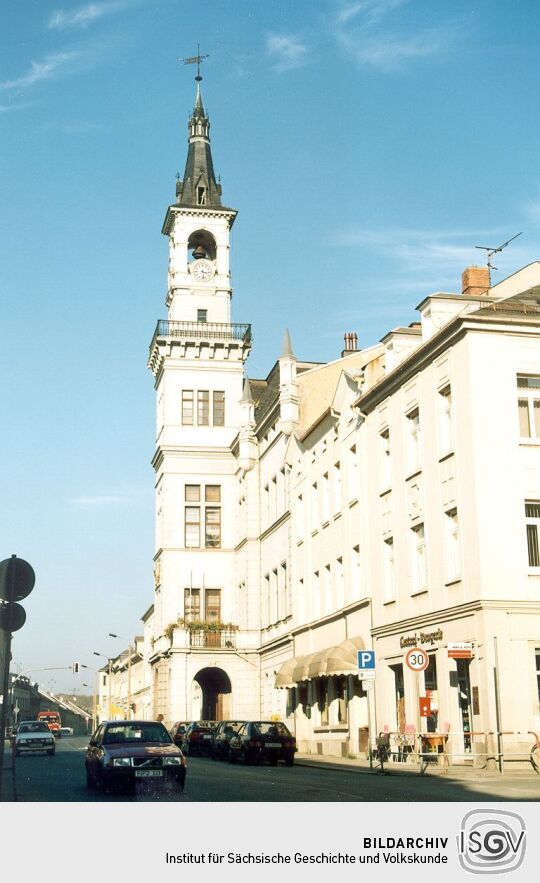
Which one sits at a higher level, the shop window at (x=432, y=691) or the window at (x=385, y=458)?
the window at (x=385, y=458)

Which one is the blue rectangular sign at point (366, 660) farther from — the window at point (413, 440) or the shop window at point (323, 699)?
the shop window at point (323, 699)

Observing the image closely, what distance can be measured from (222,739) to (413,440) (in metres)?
15.1

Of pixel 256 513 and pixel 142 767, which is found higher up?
pixel 256 513

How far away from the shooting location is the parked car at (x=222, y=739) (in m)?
40.3

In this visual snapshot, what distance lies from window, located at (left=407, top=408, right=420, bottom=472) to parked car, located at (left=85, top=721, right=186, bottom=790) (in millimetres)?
14944

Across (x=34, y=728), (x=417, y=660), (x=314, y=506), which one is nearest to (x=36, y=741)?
(x=34, y=728)

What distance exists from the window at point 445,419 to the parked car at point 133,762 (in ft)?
42.9

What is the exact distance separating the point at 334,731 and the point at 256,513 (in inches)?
854

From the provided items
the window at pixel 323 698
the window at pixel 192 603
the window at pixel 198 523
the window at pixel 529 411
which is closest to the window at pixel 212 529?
the window at pixel 198 523

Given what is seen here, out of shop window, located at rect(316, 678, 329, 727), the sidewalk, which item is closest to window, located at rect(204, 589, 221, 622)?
shop window, located at rect(316, 678, 329, 727)

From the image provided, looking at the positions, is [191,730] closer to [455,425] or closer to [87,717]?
[455,425]

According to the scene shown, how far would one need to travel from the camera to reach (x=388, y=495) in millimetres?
35375

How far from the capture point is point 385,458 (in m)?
36.4
